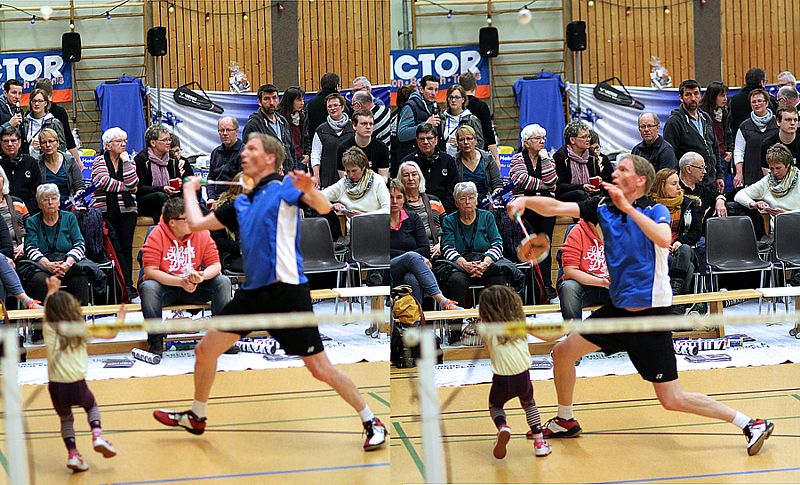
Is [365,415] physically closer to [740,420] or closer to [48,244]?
[48,244]

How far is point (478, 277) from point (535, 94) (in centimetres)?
76

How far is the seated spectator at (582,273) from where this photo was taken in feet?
12.0

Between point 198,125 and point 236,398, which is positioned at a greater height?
point 198,125

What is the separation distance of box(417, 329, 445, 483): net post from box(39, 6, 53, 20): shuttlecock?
183 cm

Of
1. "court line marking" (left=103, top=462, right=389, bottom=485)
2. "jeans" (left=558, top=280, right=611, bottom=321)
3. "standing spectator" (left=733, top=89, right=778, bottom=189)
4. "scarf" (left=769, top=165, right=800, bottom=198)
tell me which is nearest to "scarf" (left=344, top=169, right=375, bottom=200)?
"jeans" (left=558, top=280, right=611, bottom=321)

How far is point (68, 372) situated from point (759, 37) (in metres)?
3.01

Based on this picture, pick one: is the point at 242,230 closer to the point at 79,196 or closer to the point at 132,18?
the point at 79,196

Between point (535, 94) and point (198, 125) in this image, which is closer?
point (198, 125)

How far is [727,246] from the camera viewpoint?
3748mm

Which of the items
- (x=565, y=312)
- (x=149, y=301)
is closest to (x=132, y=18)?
(x=149, y=301)

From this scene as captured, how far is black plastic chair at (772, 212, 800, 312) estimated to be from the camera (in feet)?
12.6

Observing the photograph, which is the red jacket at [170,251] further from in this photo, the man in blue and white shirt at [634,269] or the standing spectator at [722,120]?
the standing spectator at [722,120]

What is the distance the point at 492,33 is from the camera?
380 centimetres

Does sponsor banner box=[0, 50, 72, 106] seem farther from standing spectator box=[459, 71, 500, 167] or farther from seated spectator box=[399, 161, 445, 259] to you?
standing spectator box=[459, 71, 500, 167]
